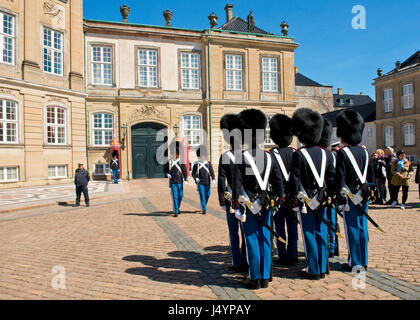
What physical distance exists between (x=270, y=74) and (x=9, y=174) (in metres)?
19.4

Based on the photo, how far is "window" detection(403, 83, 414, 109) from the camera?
34562 mm

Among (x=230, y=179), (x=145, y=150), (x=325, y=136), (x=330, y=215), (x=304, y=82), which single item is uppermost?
(x=304, y=82)

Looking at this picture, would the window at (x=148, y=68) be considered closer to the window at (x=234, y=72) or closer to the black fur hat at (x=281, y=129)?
the window at (x=234, y=72)

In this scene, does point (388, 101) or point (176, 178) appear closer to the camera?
point (176, 178)

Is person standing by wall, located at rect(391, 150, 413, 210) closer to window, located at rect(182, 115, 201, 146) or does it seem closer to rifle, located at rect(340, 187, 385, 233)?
rifle, located at rect(340, 187, 385, 233)

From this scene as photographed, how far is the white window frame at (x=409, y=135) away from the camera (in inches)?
1353

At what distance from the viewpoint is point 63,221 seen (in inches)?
372

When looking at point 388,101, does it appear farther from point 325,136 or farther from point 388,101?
point 325,136

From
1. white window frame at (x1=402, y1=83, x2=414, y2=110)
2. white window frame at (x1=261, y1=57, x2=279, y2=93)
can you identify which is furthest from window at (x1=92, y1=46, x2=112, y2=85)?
white window frame at (x1=402, y1=83, x2=414, y2=110)

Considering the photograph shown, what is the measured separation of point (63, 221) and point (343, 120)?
7689 millimetres

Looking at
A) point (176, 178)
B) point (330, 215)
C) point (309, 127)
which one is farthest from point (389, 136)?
point (309, 127)

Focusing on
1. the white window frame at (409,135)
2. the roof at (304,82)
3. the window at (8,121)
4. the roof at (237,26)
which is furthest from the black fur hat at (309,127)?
the roof at (304,82)

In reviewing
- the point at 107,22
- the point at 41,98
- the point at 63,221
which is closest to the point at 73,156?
the point at 41,98

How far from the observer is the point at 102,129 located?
76.3 feet
